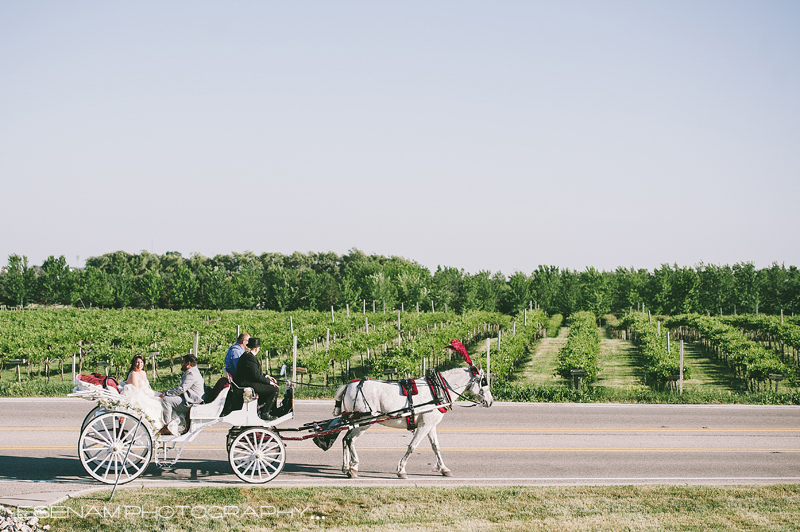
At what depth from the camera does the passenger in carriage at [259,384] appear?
32.6ft

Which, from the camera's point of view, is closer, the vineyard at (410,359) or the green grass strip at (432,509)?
the green grass strip at (432,509)

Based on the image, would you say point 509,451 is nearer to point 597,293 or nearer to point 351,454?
point 351,454

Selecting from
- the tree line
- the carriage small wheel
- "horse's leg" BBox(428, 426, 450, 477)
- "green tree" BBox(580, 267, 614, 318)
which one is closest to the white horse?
"horse's leg" BBox(428, 426, 450, 477)

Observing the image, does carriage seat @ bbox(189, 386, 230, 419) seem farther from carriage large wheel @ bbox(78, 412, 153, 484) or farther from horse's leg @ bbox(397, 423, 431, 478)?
horse's leg @ bbox(397, 423, 431, 478)

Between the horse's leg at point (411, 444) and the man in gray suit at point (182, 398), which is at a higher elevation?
the man in gray suit at point (182, 398)

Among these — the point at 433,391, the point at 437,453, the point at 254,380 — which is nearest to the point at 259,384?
the point at 254,380

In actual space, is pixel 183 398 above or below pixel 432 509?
above

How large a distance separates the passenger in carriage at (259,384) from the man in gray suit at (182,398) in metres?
0.62

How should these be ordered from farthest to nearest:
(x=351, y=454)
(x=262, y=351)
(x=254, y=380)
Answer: (x=262, y=351) < (x=351, y=454) < (x=254, y=380)

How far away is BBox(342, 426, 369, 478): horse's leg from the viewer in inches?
405

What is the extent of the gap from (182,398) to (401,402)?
11.4 feet

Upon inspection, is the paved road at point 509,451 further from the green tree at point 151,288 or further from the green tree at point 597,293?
the green tree at point 151,288

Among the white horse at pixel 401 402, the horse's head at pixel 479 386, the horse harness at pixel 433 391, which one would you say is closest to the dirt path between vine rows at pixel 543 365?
the horse's head at pixel 479 386

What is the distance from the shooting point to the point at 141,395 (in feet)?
31.6
